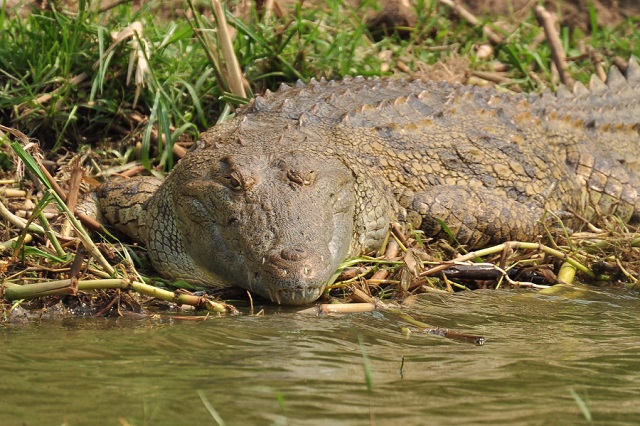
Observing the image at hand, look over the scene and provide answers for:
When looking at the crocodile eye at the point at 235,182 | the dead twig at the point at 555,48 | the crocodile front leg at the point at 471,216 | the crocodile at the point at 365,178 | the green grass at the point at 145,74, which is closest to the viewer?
the crocodile at the point at 365,178

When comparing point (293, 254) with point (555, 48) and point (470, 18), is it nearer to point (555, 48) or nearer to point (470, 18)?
point (555, 48)

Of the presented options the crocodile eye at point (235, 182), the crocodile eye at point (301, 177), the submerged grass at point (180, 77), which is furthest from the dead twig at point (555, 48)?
the crocodile eye at point (235, 182)

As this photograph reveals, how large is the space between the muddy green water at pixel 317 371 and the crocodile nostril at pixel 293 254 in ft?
0.85

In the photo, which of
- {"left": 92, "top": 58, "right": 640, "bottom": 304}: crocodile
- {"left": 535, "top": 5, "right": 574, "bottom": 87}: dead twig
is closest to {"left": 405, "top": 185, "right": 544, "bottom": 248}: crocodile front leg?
{"left": 92, "top": 58, "right": 640, "bottom": 304}: crocodile

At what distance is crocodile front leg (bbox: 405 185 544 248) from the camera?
5.79 metres

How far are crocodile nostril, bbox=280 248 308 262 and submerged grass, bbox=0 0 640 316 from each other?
0.57 metres

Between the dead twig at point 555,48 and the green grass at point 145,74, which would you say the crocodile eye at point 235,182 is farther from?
the dead twig at point 555,48

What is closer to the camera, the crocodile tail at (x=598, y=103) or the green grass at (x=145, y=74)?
the green grass at (x=145, y=74)

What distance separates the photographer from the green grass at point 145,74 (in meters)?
6.45

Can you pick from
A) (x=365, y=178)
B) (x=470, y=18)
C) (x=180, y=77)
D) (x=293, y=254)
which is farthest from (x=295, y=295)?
(x=470, y=18)

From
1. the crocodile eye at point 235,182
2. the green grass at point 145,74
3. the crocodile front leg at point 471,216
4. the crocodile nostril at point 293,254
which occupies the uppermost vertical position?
the green grass at point 145,74

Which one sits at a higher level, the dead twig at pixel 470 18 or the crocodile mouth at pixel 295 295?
the dead twig at pixel 470 18

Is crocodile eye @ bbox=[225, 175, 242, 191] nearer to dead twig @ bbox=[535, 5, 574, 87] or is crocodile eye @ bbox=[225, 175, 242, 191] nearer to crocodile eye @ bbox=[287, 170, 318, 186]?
crocodile eye @ bbox=[287, 170, 318, 186]

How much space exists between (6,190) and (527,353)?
3269 mm
